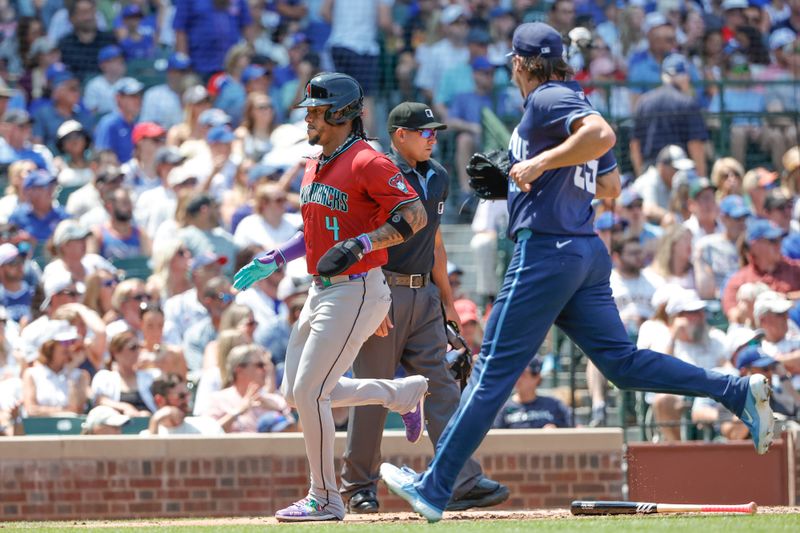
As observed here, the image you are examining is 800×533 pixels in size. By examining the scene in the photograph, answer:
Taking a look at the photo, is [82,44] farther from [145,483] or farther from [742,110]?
[145,483]

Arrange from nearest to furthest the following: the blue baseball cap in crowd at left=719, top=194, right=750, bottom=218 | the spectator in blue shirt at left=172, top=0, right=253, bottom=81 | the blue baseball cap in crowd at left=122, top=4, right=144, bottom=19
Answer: the blue baseball cap in crowd at left=719, top=194, right=750, bottom=218 < the spectator in blue shirt at left=172, top=0, right=253, bottom=81 < the blue baseball cap in crowd at left=122, top=4, right=144, bottom=19

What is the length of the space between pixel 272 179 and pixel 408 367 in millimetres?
5999

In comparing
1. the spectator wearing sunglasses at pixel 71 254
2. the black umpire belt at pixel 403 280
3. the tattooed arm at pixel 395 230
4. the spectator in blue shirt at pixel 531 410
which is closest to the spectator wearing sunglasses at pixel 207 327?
the spectator wearing sunglasses at pixel 71 254

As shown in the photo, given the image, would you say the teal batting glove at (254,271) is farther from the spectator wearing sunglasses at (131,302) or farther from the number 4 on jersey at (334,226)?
the spectator wearing sunglasses at (131,302)

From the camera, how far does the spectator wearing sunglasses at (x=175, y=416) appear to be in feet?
31.3

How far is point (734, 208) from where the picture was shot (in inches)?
513

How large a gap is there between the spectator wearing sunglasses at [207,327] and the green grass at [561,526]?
428cm

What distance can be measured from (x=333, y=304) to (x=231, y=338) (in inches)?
144

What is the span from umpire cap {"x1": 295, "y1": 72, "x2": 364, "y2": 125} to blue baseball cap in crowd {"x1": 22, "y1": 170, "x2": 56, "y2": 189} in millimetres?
6151

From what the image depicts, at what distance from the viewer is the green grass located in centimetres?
604

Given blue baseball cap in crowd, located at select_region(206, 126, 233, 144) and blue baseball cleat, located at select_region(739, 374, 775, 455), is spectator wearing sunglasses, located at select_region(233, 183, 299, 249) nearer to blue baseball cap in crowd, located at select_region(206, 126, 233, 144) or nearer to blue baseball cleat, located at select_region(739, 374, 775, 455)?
blue baseball cap in crowd, located at select_region(206, 126, 233, 144)

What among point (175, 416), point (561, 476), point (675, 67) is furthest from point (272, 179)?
point (561, 476)

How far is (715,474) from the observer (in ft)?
30.2

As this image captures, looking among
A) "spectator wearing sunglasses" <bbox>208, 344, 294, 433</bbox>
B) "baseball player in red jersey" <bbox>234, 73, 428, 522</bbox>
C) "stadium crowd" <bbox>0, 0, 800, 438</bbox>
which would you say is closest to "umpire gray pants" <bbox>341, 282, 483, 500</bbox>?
"baseball player in red jersey" <bbox>234, 73, 428, 522</bbox>
